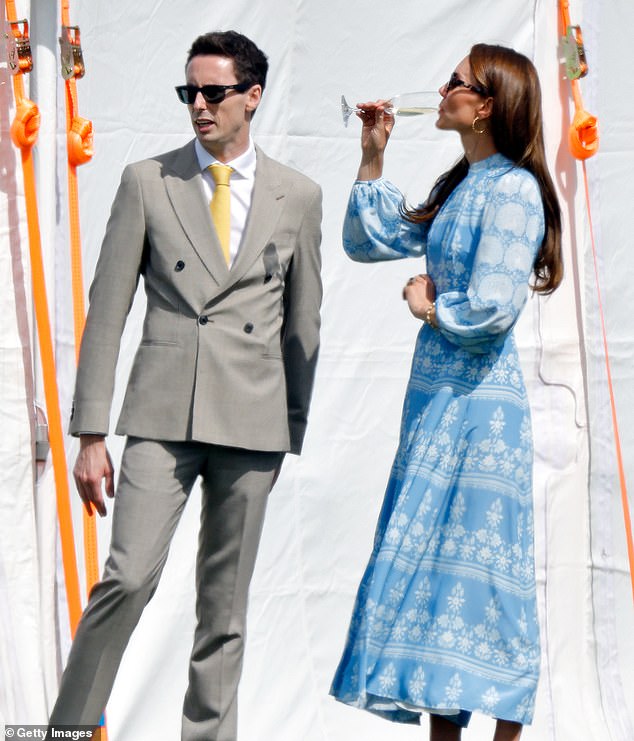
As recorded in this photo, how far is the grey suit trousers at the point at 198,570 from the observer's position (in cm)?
271

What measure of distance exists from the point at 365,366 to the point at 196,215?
893mm

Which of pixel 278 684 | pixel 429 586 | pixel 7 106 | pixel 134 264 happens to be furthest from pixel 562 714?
pixel 7 106

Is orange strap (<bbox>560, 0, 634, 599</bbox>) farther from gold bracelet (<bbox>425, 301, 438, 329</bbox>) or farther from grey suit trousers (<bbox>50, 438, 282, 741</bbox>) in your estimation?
grey suit trousers (<bbox>50, 438, 282, 741</bbox>)

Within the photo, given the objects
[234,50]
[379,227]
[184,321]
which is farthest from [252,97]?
[184,321]

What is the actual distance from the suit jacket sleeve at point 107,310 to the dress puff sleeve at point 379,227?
43cm

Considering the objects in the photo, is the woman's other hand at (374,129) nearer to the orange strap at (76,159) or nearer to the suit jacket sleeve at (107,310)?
the suit jacket sleeve at (107,310)

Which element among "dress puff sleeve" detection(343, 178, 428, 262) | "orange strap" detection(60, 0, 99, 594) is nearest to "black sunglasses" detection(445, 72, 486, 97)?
"dress puff sleeve" detection(343, 178, 428, 262)

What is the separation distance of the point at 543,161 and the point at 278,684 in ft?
4.75

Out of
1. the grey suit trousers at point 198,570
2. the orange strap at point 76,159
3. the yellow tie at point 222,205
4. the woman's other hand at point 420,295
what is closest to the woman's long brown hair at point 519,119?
the woman's other hand at point 420,295

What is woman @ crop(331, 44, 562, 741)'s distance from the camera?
2707mm

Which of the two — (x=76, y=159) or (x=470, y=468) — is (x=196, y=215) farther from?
(x=470, y=468)

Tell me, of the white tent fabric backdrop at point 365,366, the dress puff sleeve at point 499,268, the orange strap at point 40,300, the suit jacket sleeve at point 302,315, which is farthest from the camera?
the white tent fabric backdrop at point 365,366

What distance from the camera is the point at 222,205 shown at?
2822 millimetres

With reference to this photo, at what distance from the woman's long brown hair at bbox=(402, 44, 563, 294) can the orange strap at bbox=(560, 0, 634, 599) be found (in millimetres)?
681
